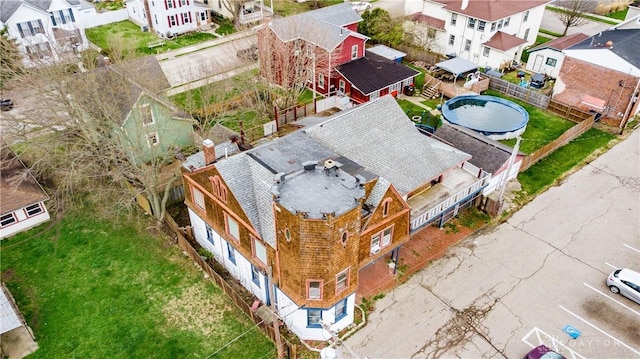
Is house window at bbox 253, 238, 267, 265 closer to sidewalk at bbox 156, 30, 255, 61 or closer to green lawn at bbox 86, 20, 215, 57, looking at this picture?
sidewalk at bbox 156, 30, 255, 61

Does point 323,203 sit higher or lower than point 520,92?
higher

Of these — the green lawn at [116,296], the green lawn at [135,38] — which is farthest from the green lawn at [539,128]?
the green lawn at [135,38]

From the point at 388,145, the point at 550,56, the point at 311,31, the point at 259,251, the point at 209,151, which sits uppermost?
the point at 311,31

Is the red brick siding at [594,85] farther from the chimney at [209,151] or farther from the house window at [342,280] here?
the chimney at [209,151]

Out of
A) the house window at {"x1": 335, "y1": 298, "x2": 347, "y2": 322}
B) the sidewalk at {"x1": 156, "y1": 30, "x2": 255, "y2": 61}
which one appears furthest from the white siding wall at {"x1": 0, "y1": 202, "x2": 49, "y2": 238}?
the sidewalk at {"x1": 156, "y1": 30, "x2": 255, "y2": 61}

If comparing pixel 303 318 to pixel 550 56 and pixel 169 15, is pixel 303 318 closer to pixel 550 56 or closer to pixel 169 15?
pixel 550 56

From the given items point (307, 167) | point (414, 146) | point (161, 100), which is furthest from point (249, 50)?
point (307, 167)

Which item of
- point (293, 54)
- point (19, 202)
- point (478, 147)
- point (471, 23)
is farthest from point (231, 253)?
point (471, 23)
